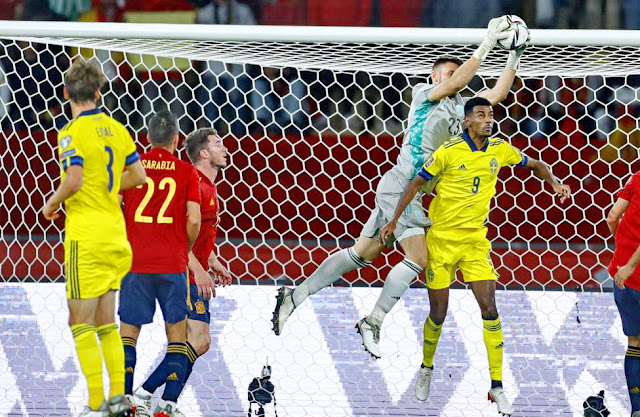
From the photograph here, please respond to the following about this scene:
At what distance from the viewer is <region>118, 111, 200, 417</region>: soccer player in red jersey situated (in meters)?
4.53

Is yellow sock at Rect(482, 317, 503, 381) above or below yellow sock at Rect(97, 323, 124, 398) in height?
below

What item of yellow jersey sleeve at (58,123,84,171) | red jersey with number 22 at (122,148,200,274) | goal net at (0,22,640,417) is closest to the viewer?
yellow jersey sleeve at (58,123,84,171)

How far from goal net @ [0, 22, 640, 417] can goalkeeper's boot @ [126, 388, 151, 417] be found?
0.71 meters

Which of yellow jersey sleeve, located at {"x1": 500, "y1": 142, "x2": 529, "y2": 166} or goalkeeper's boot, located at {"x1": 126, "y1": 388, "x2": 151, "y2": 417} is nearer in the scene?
goalkeeper's boot, located at {"x1": 126, "y1": 388, "x2": 151, "y2": 417}

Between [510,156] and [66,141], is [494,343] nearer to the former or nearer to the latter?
[510,156]

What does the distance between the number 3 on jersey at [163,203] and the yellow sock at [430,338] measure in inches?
55.7

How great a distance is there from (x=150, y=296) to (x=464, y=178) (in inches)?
63.5

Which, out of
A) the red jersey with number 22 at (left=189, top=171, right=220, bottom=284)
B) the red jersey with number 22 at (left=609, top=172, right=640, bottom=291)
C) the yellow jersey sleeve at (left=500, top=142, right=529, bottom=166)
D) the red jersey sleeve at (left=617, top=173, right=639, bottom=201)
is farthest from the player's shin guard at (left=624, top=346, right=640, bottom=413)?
the red jersey with number 22 at (left=189, top=171, right=220, bottom=284)

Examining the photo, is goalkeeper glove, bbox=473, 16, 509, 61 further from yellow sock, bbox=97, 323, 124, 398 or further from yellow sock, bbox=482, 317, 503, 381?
yellow sock, bbox=97, 323, 124, 398

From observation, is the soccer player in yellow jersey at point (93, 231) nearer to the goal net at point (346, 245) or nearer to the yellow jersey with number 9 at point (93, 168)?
the yellow jersey with number 9 at point (93, 168)

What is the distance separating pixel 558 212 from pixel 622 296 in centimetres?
267

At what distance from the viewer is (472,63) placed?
15.0ft

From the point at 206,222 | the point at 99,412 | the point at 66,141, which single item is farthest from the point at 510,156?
the point at 99,412

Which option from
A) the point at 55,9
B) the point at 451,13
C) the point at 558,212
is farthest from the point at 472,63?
the point at 55,9
